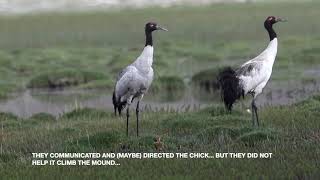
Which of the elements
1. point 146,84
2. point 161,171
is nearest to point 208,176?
point 161,171

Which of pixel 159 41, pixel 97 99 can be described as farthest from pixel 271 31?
pixel 159 41

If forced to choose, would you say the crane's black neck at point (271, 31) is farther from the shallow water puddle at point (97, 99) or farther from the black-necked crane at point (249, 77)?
the shallow water puddle at point (97, 99)

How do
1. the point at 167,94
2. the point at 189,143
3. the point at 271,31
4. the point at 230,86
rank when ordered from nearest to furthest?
the point at 189,143
the point at 230,86
the point at 271,31
the point at 167,94

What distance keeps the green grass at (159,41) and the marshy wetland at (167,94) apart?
0.11 meters

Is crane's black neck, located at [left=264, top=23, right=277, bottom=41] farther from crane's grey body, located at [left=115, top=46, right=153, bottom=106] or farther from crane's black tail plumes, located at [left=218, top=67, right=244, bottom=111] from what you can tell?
crane's grey body, located at [left=115, top=46, right=153, bottom=106]

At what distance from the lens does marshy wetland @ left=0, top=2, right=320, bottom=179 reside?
11289mm

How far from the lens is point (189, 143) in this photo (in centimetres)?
1319

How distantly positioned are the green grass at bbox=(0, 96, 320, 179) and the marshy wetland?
0.03 m

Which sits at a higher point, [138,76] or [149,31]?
[149,31]

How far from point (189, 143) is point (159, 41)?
41535 mm

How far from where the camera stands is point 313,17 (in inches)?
2530

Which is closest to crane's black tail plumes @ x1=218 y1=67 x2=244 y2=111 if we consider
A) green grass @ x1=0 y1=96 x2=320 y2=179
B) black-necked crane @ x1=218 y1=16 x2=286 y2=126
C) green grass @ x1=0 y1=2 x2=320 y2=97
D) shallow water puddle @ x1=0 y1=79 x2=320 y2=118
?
black-necked crane @ x1=218 y1=16 x2=286 y2=126

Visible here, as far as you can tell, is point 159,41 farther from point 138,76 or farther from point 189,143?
point 189,143

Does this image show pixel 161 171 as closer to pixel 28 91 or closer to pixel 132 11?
pixel 28 91
